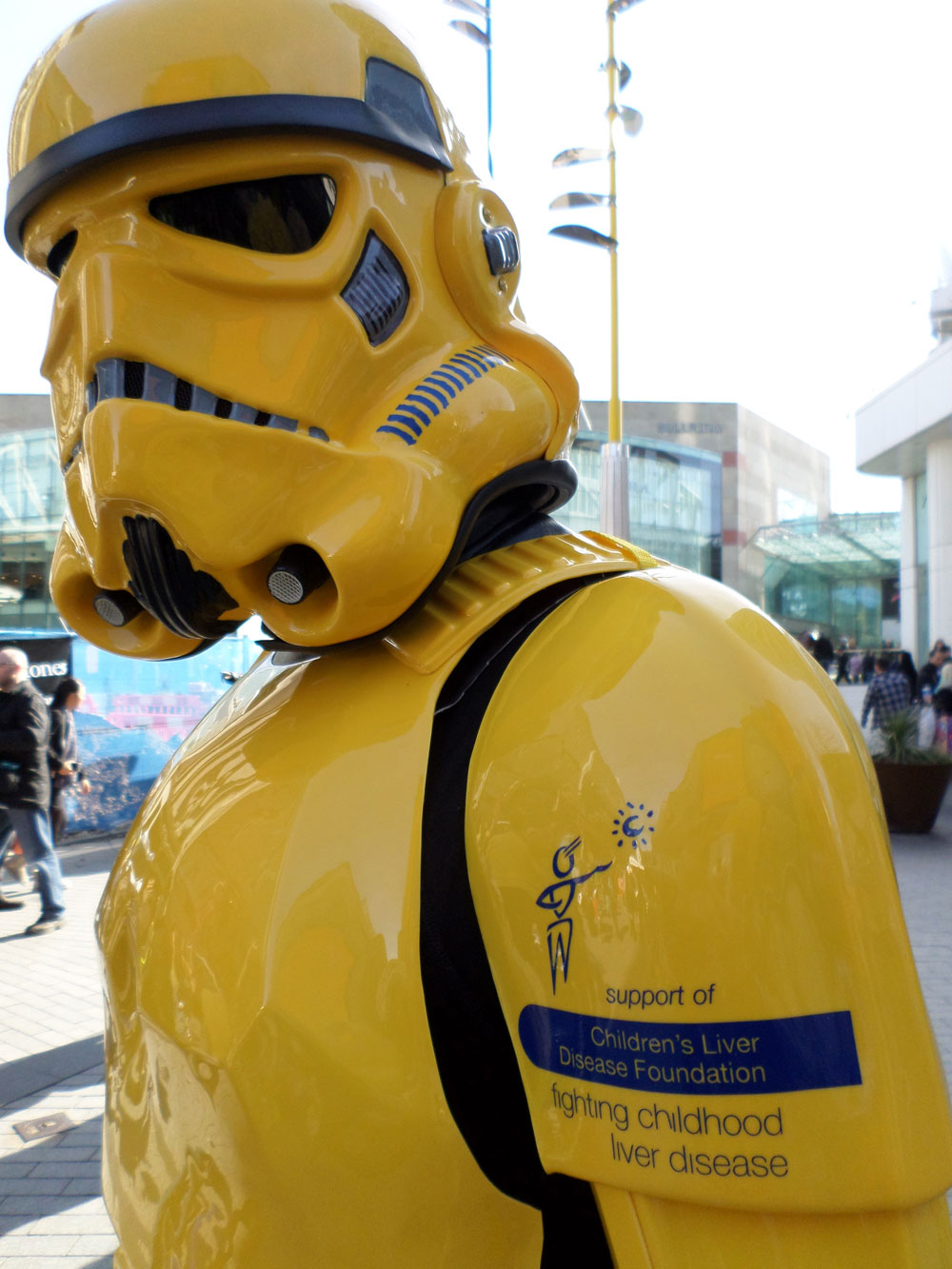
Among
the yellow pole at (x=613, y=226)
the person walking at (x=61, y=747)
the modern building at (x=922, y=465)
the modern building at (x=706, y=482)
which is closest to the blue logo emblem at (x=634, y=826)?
the yellow pole at (x=613, y=226)

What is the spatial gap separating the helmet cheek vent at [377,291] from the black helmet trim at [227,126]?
113mm

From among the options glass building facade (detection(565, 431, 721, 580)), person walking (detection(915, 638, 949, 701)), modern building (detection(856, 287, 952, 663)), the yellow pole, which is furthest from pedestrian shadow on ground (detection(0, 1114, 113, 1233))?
modern building (detection(856, 287, 952, 663))

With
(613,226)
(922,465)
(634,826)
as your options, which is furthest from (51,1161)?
(922,465)

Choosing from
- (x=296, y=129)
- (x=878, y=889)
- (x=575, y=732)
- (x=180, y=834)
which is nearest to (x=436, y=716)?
(x=575, y=732)

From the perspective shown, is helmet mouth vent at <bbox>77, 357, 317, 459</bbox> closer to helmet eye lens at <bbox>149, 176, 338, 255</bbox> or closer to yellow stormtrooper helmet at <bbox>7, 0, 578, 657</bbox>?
yellow stormtrooper helmet at <bbox>7, 0, 578, 657</bbox>

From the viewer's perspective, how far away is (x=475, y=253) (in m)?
1.07

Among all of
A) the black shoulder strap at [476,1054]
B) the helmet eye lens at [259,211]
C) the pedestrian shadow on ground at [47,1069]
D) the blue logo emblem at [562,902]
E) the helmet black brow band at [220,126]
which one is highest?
the helmet black brow band at [220,126]

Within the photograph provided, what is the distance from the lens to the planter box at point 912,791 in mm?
8289

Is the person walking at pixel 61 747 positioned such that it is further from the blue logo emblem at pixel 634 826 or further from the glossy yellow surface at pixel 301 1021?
the blue logo emblem at pixel 634 826

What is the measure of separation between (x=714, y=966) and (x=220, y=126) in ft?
2.87

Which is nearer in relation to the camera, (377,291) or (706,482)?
(377,291)

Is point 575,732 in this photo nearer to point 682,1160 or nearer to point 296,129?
point 682,1160

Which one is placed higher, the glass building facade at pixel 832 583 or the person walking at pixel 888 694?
the glass building facade at pixel 832 583

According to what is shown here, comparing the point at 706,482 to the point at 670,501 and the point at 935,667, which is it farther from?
the point at 935,667
